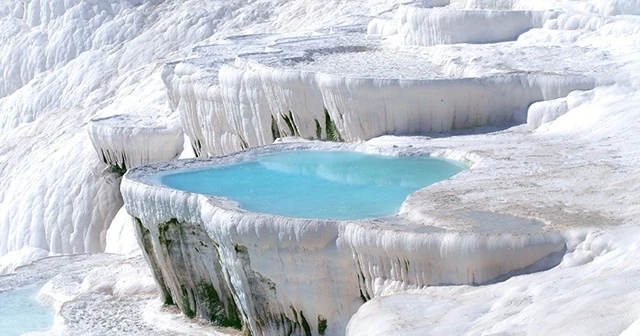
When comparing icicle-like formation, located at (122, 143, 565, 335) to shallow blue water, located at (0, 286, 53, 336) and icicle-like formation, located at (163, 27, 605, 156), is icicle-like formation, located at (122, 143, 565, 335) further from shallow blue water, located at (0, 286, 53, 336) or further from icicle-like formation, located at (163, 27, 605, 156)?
icicle-like formation, located at (163, 27, 605, 156)

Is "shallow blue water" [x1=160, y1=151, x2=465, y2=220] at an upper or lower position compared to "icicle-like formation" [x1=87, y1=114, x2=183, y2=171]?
upper

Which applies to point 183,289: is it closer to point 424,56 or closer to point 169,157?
point 424,56

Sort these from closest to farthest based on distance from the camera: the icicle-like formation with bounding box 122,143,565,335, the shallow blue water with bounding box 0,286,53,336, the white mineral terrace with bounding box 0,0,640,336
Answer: the white mineral terrace with bounding box 0,0,640,336 < the icicle-like formation with bounding box 122,143,565,335 < the shallow blue water with bounding box 0,286,53,336

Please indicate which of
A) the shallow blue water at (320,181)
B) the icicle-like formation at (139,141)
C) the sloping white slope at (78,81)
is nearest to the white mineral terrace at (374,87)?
the icicle-like formation at (139,141)

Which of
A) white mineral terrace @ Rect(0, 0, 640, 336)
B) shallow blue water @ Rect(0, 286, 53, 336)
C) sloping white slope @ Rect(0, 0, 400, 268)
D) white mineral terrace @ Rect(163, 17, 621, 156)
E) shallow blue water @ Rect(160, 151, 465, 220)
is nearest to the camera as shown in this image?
white mineral terrace @ Rect(0, 0, 640, 336)

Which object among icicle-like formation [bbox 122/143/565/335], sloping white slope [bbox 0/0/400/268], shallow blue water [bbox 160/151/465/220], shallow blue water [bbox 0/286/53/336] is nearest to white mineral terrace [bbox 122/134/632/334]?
icicle-like formation [bbox 122/143/565/335]

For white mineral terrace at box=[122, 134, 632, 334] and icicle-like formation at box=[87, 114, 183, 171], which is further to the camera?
icicle-like formation at box=[87, 114, 183, 171]

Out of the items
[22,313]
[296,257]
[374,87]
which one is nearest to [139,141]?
[22,313]
